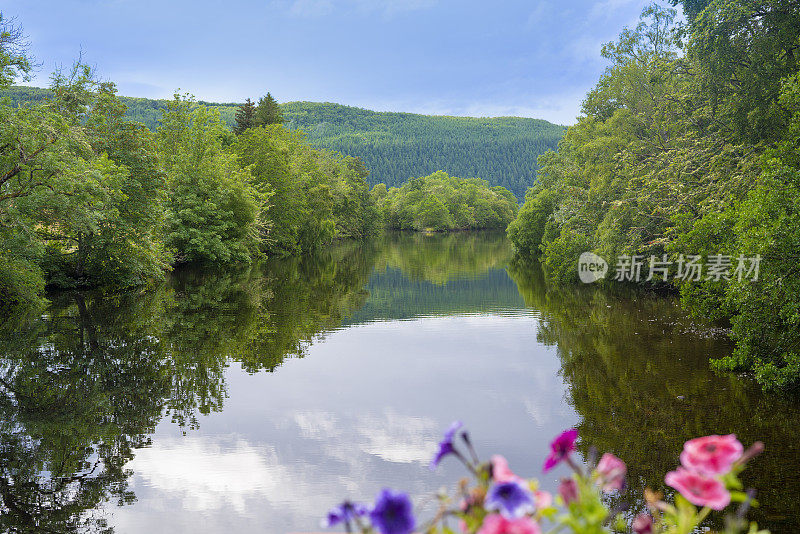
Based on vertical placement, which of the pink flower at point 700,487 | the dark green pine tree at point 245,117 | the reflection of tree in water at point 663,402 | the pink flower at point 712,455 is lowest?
the reflection of tree in water at point 663,402

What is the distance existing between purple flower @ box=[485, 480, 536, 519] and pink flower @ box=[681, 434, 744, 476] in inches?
19.9

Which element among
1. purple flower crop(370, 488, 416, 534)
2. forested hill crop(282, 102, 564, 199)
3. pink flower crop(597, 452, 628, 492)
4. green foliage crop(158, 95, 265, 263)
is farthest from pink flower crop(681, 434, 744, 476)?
forested hill crop(282, 102, 564, 199)

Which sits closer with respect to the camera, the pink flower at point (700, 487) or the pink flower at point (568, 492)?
the pink flower at point (700, 487)

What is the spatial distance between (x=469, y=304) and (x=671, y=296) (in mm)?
7487

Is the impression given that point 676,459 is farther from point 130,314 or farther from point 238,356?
point 130,314

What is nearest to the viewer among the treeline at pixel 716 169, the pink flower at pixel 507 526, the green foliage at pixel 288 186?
the pink flower at pixel 507 526

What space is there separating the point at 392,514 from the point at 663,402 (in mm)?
9312

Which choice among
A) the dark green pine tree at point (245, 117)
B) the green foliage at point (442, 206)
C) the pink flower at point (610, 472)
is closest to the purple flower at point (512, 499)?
the pink flower at point (610, 472)

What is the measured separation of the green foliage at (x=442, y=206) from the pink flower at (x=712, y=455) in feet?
319

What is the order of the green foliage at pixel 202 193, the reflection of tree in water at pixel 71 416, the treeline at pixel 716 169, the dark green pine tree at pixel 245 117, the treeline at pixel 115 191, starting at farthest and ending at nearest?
the dark green pine tree at pixel 245 117 < the green foliage at pixel 202 193 < the treeline at pixel 115 191 < the treeline at pixel 716 169 < the reflection of tree in water at pixel 71 416

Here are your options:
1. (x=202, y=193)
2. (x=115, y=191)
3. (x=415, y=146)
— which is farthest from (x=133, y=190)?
(x=415, y=146)

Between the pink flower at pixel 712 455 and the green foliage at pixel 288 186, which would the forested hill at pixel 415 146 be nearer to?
the green foliage at pixel 288 186

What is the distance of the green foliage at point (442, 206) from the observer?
107 metres

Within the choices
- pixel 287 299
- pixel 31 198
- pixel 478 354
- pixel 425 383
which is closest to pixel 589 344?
pixel 478 354
